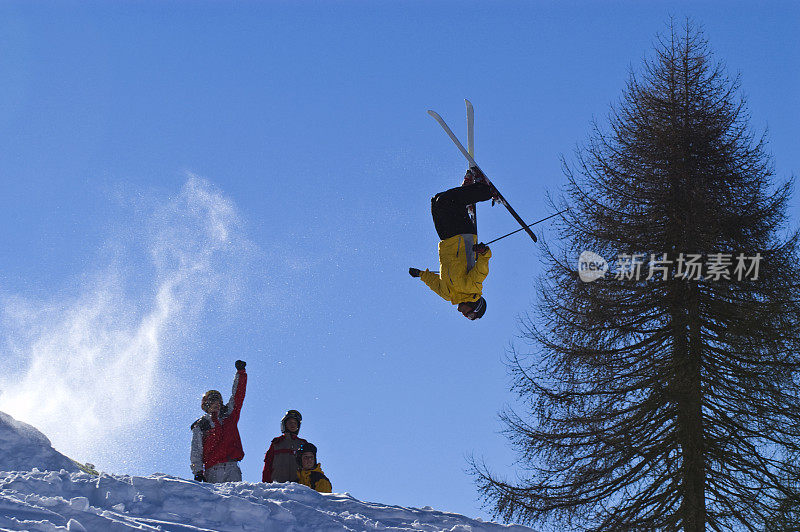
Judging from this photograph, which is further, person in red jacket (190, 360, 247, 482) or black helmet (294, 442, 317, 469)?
person in red jacket (190, 360, 247, 482)

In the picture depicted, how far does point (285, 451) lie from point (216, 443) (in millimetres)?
851

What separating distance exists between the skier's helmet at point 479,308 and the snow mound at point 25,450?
5.45m

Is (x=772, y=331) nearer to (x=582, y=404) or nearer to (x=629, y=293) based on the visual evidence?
(x=629, y=293)

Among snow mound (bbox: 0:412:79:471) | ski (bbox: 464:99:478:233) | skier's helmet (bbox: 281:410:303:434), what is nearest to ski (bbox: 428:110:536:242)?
ski (bbox: 464:99:478:233)

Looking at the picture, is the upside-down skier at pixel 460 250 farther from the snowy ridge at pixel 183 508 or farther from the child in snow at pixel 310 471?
the snowy ridge at pixel 183 508

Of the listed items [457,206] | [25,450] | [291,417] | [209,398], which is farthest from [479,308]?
[25,450]

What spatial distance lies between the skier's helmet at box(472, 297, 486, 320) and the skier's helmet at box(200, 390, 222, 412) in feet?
10.9

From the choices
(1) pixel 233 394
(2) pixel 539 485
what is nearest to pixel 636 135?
(2) pixel 539 485

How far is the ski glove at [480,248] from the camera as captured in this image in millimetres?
10398

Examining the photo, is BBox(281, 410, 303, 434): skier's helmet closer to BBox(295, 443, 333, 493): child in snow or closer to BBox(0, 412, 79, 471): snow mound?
BBox(295, 443, 333, 493): child in snow

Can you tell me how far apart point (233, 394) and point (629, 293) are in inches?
302

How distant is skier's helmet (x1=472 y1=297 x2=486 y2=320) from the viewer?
10.7 m

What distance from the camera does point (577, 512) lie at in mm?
14367

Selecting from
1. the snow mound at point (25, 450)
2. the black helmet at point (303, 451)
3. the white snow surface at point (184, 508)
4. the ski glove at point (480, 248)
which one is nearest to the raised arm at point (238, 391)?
the black helmet at point (303, 451)
